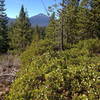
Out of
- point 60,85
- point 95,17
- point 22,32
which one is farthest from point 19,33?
point 60,85

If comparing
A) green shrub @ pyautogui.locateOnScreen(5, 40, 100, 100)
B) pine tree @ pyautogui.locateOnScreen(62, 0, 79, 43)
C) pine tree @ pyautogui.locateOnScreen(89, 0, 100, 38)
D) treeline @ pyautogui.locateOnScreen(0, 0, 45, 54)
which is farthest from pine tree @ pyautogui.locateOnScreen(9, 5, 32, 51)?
green shrub @ pyautogui.locateOnScreen(5, 40, 100, 100)

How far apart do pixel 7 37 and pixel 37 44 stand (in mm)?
28664

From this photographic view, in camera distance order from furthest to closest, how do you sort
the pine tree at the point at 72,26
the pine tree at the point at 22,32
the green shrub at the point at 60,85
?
the pine tree at the point at 22,32 < the pine tree at the point at 72,26 < the green shrub at the point at 60,85

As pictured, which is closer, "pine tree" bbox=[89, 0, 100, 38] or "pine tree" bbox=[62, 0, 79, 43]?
"pine tree" bbox=[89, 0, 100, 38]

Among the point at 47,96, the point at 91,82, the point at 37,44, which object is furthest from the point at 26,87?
the point at 37,44

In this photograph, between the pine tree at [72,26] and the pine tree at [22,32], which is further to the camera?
the pine tree at [22,32]

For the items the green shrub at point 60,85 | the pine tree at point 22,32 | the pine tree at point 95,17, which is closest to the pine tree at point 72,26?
the pine tree at point 95,17

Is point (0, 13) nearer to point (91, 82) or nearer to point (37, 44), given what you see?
point (37, 44)

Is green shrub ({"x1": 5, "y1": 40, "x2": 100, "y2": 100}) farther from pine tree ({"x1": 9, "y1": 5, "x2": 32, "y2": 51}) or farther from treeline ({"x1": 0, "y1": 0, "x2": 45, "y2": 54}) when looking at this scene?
pine tree ({"x1": 9, "y1": 5, "x2": 32, "y2": 51})

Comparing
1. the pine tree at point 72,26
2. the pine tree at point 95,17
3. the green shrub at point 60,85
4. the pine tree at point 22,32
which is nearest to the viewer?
the green shrub at point 60,85

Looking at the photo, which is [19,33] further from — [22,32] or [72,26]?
[72,26]

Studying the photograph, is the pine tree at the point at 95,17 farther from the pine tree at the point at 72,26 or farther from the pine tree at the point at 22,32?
the pine tree at the point at 22,32

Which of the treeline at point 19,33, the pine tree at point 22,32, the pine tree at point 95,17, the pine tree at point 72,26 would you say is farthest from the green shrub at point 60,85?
the pine tree at point 22,32

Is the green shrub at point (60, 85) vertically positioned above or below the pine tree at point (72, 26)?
below
